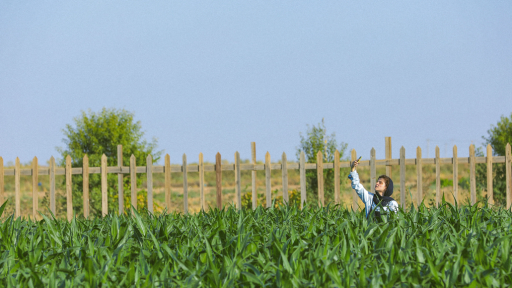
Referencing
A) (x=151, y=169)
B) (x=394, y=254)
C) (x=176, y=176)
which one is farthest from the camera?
(x=176, y=176)

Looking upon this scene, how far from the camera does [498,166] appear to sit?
13578 mm

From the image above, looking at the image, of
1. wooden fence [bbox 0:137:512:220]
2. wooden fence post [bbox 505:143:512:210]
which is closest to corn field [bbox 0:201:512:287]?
wooden fence [bbox 0:137:512:220]

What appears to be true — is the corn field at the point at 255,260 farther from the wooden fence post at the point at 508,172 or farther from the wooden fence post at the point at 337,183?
the wooden fence post at the point at 508,172

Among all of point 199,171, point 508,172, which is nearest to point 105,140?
point 199,171

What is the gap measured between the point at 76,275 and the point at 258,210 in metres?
2.07

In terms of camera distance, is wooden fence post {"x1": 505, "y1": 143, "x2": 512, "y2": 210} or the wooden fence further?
wooden fence post {"x1": 505, "y1": 143, "x2": 512, "y2": 210}

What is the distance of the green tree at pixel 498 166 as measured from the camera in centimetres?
1339

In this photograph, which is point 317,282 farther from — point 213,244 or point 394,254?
point 213,244

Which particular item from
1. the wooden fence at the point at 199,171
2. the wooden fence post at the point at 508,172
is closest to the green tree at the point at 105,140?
the wooden fence at the point at 199,171

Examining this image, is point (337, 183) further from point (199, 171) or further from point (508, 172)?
point (508, 172)

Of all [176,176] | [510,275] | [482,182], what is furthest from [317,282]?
[176,176]

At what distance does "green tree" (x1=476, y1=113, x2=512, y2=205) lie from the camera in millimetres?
13391

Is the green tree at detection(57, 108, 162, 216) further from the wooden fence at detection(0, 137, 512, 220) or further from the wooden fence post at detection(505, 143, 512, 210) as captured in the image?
the wooden fence post at detection(505, 143, 512, 210)

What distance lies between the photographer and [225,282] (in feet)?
6.89
